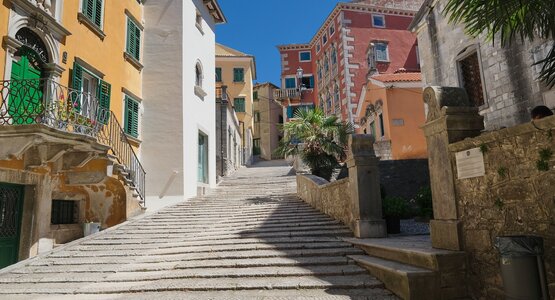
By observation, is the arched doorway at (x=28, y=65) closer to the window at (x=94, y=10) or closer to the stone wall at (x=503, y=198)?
the window at (x=94, y=10)

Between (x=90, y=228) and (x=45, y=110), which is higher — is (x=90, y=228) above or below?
below

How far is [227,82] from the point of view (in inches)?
1330

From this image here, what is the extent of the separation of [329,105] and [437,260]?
29.7m

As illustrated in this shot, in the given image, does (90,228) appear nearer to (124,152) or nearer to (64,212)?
(64,212)

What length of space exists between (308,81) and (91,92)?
97.0ft

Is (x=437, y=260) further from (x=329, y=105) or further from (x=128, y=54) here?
(x=329, y=105)

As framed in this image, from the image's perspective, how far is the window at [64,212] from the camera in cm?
1019

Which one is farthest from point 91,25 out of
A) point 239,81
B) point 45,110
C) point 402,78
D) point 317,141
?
point 239,81

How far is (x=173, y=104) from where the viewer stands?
1414cm

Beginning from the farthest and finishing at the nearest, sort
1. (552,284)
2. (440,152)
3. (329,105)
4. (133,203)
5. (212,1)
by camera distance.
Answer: (329,105)
(212,1)
(133,203)
(440,152)
(552,284)

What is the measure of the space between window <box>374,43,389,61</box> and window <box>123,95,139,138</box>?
20706 millimetres

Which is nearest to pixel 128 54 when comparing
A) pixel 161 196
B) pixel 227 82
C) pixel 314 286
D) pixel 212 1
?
pixel 161 196

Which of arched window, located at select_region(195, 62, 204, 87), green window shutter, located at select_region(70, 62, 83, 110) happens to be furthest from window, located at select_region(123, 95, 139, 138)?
arched window, located at select_region(195, 62, 204, 87)

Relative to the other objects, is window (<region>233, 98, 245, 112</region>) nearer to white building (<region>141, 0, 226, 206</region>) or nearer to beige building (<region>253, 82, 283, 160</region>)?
beige building (<region>253, 82, 283, 160</region>)
